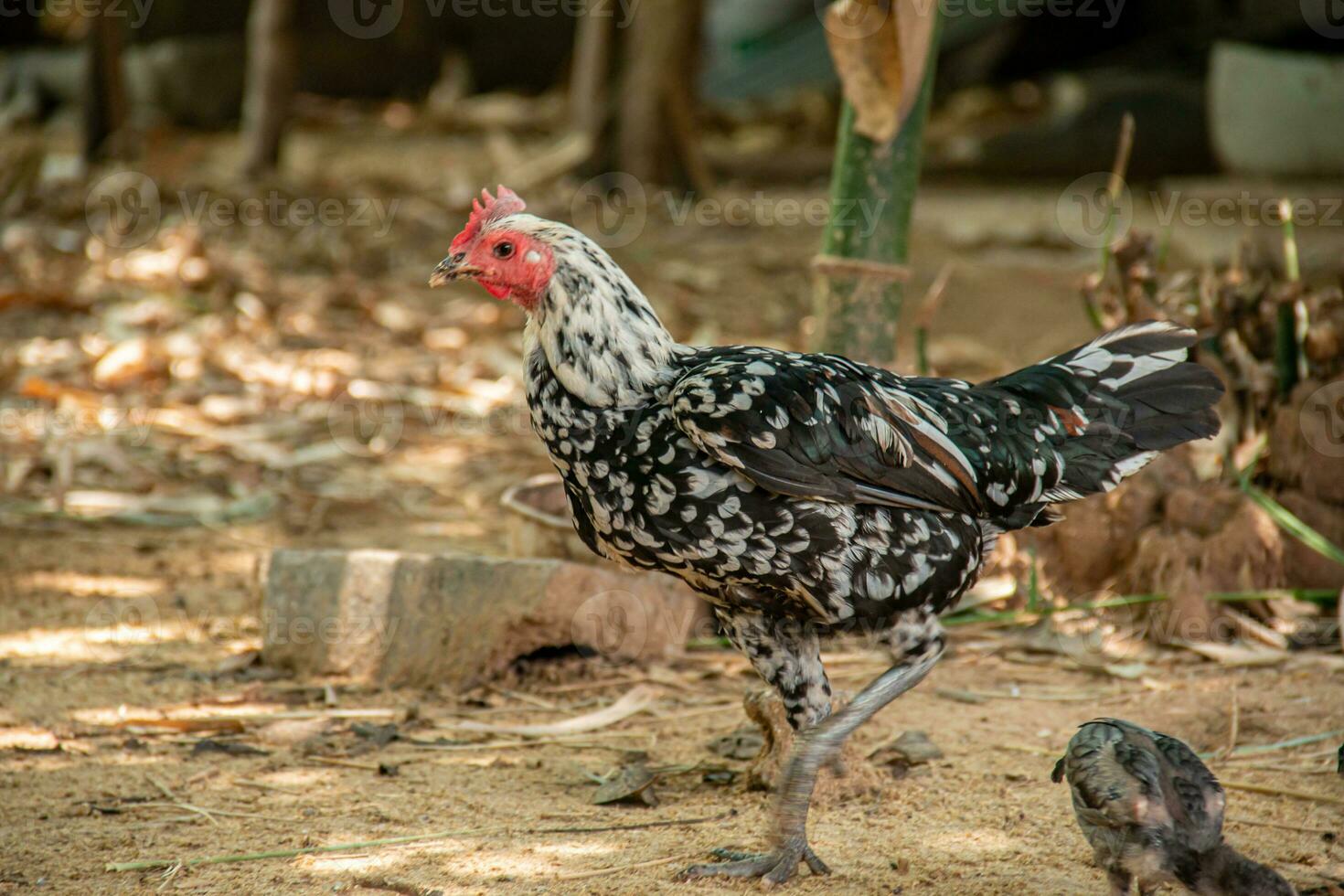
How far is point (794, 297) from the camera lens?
8117mm

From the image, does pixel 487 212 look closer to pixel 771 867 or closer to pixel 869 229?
pixel 869 229

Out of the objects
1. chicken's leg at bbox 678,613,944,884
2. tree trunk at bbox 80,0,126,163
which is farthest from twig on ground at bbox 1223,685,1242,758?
tree trunk at bbox 80,0,126,163

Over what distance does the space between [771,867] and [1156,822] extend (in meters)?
0.81

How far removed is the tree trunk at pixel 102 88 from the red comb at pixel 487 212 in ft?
26.8

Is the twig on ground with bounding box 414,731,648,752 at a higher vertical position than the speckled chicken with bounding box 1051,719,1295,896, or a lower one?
lower

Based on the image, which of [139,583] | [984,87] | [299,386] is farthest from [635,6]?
[139,583]

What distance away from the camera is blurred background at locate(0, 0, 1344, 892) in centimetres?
446

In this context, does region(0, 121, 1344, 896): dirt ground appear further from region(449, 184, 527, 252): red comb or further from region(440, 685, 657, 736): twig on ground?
region(449, 184, 527, 252): red comb

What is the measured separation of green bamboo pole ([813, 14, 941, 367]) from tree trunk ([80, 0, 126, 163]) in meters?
7.74

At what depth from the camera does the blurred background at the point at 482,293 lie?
14.6 feet

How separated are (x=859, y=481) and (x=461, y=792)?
→ 132 centimetres

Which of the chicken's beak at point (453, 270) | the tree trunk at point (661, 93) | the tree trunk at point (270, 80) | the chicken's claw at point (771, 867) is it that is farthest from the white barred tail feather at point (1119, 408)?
the tree trunk at point (270, 80)

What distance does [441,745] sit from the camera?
372 centimetres

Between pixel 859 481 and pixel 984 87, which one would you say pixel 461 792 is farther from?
pixel 984 87
